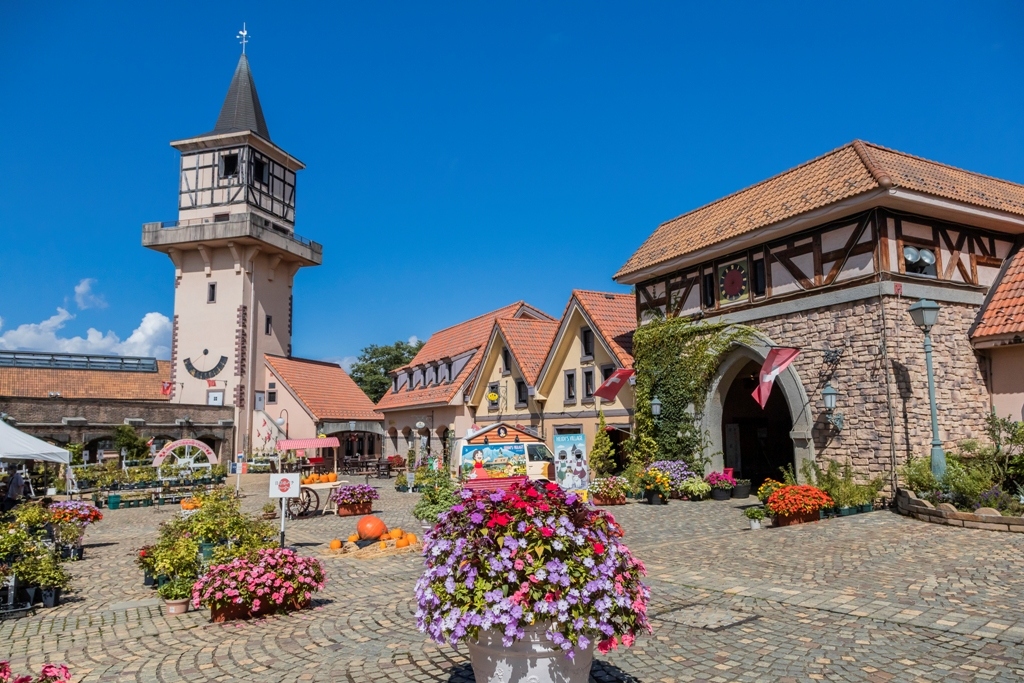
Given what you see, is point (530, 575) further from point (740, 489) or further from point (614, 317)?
point (614, 317)

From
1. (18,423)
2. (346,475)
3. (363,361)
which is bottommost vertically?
(346,475)

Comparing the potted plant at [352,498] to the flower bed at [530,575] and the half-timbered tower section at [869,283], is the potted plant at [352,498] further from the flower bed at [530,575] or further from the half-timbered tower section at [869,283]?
the flower bed at [530,575]

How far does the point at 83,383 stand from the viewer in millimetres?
48312

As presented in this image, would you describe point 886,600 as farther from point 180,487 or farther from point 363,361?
point 363,361

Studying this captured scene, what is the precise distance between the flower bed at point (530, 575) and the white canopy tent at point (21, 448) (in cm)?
1205

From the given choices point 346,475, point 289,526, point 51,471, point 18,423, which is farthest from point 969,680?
point 18,423

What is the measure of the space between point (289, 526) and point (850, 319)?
14.3 meters

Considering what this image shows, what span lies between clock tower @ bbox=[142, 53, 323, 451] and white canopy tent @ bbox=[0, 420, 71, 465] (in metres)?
29.6

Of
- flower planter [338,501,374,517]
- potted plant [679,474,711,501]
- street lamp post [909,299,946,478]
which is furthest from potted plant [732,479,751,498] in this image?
flower planter [338,501,374,517]

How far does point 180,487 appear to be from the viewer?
27250 mm

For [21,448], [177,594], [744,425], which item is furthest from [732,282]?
[21,448]

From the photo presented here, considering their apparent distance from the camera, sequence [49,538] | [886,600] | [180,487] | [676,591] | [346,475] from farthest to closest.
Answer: [346,475]
[180,487]
[49,538]
[676,591]
[886,600]

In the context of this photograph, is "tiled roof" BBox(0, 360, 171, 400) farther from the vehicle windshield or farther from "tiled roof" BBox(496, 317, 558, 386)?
the vehicle windshield

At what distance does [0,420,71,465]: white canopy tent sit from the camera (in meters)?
13.3
